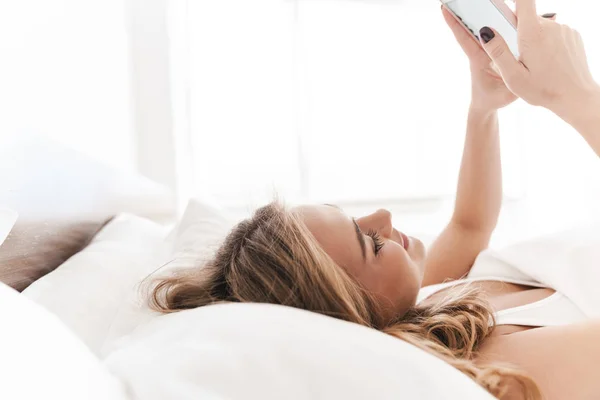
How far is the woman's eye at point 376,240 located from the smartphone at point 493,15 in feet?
1.20

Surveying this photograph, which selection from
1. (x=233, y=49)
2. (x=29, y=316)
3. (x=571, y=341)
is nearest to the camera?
(x=29, y=316)

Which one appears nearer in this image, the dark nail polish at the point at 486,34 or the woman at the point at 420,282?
the woman at the point at 420,282

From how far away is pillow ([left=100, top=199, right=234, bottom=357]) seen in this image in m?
0.76

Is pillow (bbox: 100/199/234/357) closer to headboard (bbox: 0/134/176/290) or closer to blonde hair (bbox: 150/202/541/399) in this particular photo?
blonde hair (bbox: 150/202/541/399)

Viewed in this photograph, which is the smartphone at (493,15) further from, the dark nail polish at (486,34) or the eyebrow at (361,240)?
the eyebrow at (361,240)

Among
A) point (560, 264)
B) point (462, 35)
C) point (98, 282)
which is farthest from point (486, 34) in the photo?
point (98, 282)

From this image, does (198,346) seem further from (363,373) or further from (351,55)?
(351,55)

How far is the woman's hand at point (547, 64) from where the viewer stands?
37.4 inches

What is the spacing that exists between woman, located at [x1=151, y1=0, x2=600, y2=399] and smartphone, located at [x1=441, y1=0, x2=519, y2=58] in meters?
0.01

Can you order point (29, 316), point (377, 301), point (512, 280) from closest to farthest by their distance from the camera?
1. point (29, 316)
2. point (377, 301)
3. point (512, 280)

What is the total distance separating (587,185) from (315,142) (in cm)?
118

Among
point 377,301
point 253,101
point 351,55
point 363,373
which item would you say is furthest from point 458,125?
point 363,373

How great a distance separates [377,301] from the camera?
2.82 feet

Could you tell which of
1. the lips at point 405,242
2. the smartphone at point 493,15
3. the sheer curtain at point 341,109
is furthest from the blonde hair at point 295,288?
the sheer curtain at point 341,109
